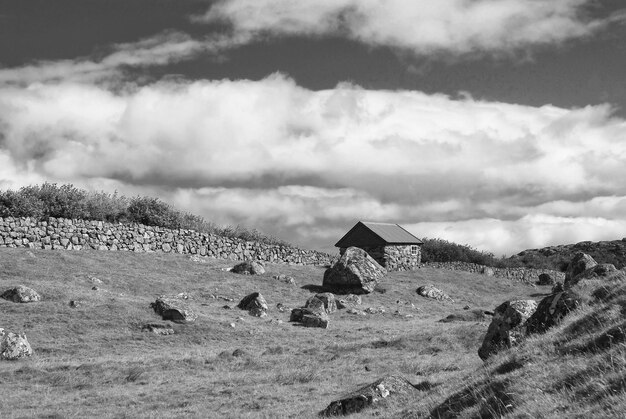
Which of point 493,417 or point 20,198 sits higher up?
point 20,198


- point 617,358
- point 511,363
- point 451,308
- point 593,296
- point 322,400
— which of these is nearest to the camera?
point 617,358

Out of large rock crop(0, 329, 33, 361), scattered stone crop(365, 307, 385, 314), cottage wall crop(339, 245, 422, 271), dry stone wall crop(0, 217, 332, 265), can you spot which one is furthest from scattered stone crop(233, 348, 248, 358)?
cottage wall crop(339, 245, 422, 271)

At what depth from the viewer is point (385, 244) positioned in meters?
61.5

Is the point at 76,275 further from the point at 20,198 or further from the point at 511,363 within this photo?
the point at 511,363

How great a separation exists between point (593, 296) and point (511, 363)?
4610 millimetres

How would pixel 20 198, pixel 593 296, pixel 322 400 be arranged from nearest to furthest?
pixel 593 296 → pixel 322 400 → pixel 20 198

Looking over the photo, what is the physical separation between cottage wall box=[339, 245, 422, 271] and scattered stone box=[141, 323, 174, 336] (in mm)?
34200

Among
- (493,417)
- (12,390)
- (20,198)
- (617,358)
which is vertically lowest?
(12,390)

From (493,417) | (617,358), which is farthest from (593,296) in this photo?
(493,417)

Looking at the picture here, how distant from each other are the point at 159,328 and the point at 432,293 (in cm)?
2687

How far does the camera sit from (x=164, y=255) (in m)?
52.8

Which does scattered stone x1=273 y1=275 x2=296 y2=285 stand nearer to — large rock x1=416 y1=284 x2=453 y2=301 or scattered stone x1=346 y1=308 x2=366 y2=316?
scattered stone x1=346 y1=308 x2=366 y2=316

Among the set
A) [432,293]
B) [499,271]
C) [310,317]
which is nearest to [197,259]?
[432,293]

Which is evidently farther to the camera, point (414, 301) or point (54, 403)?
point (414, 301)
